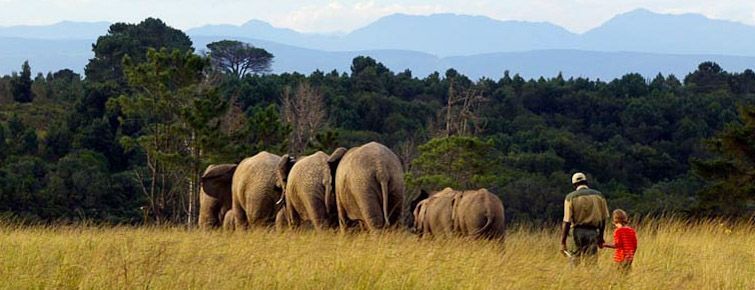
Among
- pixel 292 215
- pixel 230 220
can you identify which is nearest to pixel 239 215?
pixel 230 220

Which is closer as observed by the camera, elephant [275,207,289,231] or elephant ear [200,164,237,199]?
elephant [275,207,289,231]

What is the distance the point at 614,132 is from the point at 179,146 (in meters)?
45.6

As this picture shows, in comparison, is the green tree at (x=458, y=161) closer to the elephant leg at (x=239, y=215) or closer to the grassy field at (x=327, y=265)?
the elephant leg at (x=239, y=215)

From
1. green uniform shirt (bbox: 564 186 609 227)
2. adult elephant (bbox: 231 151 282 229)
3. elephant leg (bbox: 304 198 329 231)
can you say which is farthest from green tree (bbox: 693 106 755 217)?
green uniform shirt (bbox: 564 186 609 227)

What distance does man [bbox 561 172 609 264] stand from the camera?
478 inches

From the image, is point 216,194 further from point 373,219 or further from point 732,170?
point 732,170

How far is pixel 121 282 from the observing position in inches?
370

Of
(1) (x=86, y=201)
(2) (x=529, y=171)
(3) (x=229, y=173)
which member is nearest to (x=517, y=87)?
(2) (x=529, y=171)

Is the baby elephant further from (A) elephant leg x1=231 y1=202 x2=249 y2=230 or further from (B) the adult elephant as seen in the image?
(A) elephant leg x1=231 y1=202 x2=249 y2=230

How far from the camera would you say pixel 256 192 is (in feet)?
61.7

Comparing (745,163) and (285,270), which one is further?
(745,163)

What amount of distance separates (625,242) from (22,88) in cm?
6661

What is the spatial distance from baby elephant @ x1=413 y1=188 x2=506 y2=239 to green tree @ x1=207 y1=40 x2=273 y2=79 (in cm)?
8326

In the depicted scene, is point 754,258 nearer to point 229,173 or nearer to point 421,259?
point 421,259
